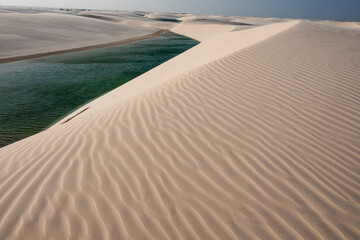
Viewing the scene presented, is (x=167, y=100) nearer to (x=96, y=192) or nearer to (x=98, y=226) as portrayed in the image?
(x=96, y=192)

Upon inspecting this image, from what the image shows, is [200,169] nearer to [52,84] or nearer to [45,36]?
[52,84]

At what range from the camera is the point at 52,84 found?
10.9 meters

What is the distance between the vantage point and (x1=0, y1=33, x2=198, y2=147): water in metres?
7.15

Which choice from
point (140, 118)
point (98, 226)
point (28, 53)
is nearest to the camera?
point (98, 226)

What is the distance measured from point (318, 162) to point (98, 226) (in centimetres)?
237

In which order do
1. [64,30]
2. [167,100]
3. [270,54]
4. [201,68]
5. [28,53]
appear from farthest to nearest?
[64,30]
[28,53]
[270,54]
[201,68]
[167,100]

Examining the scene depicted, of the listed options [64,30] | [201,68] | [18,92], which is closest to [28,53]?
[18,92]

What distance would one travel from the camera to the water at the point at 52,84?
7.15m

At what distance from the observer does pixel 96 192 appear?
2.45 meters

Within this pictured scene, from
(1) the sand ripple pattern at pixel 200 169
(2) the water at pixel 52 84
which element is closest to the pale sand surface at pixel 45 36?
(2) the water at pixel 52 84

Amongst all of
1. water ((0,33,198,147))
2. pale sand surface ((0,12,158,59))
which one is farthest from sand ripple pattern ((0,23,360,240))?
pale sand surface ((0,12,158,59))

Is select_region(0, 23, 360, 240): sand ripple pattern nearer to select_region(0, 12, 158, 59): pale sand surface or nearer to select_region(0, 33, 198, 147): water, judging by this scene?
select_region(0, 33, 198, 147): water

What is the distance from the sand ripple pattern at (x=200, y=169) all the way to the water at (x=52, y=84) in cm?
367

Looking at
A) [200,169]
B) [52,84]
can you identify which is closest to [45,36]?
[52,84]
